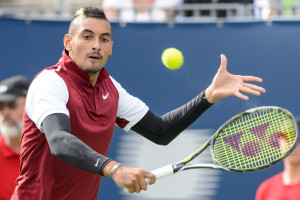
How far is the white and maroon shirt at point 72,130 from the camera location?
3.14 m

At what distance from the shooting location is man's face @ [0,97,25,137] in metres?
4.27

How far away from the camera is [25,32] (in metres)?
5.28

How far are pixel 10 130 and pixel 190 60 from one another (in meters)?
1.63

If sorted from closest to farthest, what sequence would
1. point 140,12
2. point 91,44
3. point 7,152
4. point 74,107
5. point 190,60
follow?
point 74,107, point 91,44, point 7,152, point 190,60, point 140,12

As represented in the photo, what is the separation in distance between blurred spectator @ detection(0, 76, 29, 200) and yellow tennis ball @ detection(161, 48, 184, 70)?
1.07 m

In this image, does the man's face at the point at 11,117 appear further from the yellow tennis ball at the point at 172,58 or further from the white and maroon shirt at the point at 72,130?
the yellow tennis ball at the point at 172,58

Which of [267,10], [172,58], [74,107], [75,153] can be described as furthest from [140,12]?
[75,153]

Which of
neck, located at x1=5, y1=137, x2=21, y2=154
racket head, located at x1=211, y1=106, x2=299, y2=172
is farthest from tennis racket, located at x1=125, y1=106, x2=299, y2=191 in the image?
neck, located at x1=5, y1=137, x2=21, y2=154

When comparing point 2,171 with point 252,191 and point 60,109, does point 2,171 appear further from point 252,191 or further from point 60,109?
point 252,191

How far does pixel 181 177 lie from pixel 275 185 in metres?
0.97

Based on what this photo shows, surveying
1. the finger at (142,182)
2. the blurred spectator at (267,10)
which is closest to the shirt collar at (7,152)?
the finger at (142,182)

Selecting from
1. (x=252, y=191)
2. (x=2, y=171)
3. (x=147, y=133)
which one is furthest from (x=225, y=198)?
(x=2, y=171)

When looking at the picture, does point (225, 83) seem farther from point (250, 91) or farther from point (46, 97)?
point (46, 97)

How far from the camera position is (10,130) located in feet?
14.0
